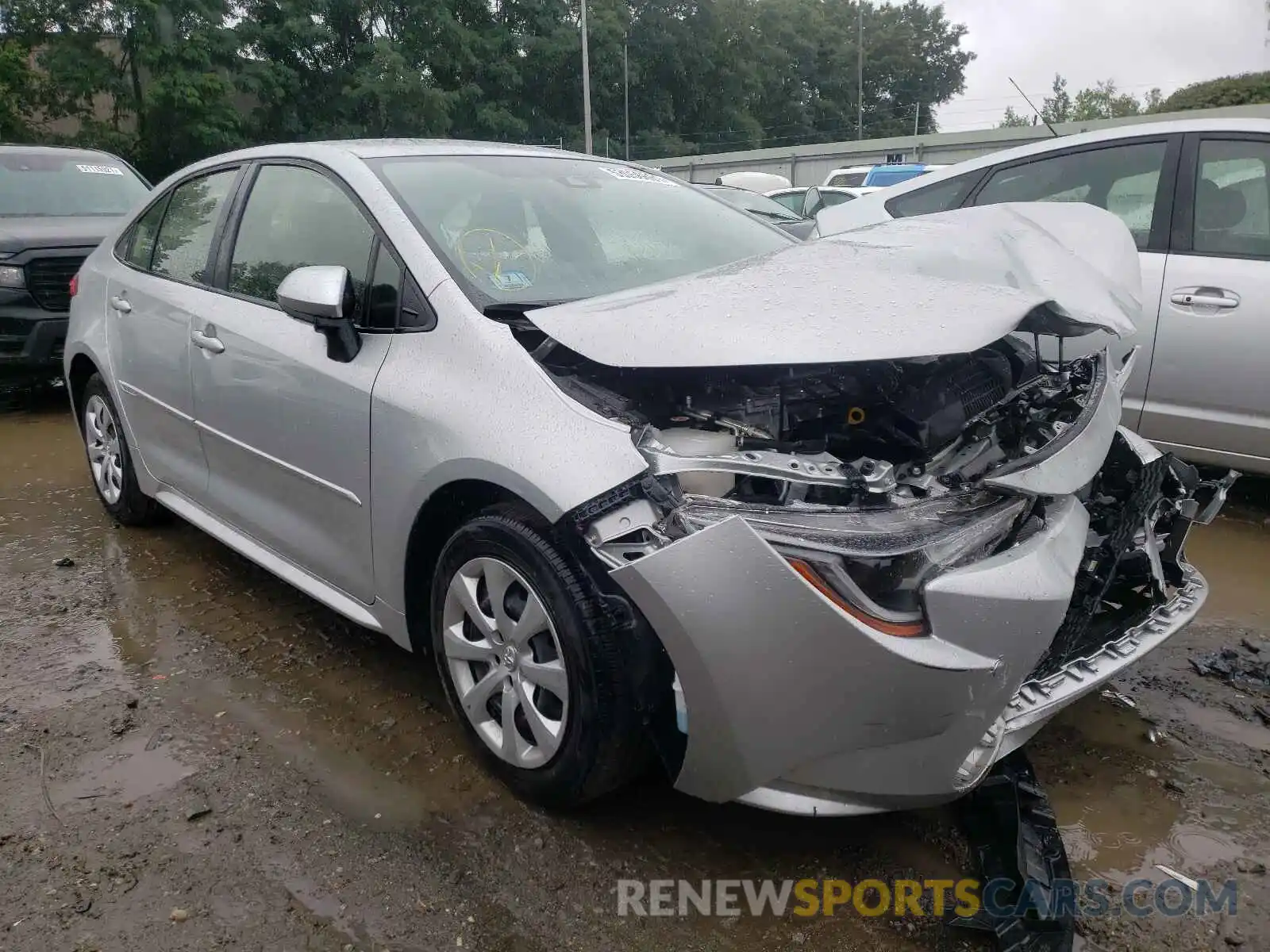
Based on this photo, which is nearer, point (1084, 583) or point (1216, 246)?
point (1084, 583)

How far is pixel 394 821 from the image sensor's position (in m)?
2.41

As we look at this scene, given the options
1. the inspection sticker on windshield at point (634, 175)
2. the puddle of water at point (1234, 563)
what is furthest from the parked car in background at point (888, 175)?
the inspection sticker on windshield at point (634, 175)

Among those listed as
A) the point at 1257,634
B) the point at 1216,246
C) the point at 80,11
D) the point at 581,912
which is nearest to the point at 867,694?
the point at 581,912

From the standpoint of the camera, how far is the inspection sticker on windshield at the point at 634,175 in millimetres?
3522

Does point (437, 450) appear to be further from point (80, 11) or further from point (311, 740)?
point (80, 11)

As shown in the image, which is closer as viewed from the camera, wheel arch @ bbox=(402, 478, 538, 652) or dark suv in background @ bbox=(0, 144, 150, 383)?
wheel arch @ bbox=(402, 478, 538, 652)

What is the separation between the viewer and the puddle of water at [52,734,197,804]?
2553mm

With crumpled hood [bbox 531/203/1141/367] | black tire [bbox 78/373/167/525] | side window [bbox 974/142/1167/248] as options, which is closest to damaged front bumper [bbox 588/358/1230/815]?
crumpled hood [bbox 531/203/1141/367]

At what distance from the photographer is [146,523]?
14.7ft

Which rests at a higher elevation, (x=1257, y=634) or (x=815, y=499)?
(x=815, y=499)

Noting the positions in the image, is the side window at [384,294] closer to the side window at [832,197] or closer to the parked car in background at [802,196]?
the parked car in background at [802,196]

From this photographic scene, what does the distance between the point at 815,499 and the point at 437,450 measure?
0.93 meters

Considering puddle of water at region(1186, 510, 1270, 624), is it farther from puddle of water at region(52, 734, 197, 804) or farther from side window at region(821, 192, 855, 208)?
side window at region(821, 192, 855, 208)

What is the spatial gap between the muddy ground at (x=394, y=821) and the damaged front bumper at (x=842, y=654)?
0.32 m
